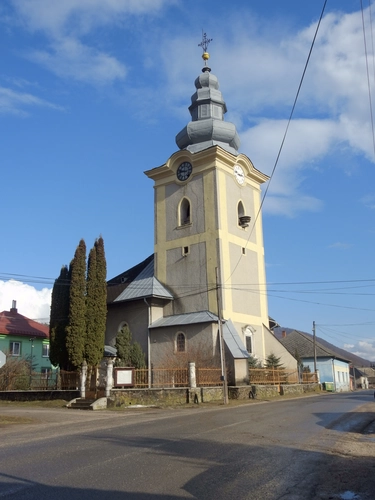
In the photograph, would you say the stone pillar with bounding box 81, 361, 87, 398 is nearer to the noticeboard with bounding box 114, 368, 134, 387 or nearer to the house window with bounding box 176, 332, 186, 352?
the noticeboard with bounding box 114, 368, 134, 387

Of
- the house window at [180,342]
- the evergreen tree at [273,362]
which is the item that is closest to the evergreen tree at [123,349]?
the house window at [180,342]

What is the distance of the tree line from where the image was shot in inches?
1092

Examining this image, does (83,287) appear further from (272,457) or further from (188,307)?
(272,457)

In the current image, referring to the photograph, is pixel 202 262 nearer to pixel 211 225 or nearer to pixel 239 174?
pixel 211 225

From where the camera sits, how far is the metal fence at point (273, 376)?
29438 millimetres

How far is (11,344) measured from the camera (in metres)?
42.6

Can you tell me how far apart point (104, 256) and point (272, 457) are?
879 inches

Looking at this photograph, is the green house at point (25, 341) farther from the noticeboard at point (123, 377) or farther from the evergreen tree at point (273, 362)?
the noticeboard at point (123, 377)

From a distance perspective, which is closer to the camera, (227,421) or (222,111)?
(227,421)

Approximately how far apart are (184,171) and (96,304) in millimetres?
11365

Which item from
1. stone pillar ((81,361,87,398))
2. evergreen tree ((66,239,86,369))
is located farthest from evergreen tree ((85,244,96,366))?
stone pillar ((81,361,87,398))

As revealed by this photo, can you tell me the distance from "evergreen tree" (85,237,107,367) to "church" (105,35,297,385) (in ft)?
12.8

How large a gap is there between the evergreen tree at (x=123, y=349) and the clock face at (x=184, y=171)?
10.9 meters

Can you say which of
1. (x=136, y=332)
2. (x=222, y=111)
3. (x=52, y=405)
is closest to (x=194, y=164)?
(x=222, y=111)
